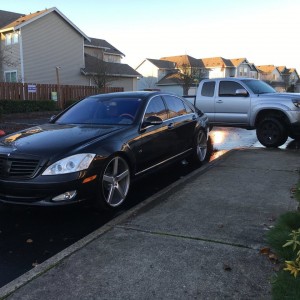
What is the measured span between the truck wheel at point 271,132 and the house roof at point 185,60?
5207cm

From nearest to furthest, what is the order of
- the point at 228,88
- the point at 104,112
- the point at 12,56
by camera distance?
the point at 104,112 → the point at 228,88 → the point at 12,56

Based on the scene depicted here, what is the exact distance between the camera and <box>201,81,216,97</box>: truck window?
1130 cm

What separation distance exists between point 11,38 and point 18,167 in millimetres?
30107

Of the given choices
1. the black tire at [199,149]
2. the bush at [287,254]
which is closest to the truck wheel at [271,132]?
the black tire at [199,149]

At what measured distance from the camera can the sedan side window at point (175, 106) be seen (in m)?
6.94

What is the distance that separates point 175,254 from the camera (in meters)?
3.61

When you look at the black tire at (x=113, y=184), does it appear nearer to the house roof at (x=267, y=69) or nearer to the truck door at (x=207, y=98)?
the truck door at (x=207, y=98)

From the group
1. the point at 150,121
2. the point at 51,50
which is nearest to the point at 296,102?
the point at 150,121

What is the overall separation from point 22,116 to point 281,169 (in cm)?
1664

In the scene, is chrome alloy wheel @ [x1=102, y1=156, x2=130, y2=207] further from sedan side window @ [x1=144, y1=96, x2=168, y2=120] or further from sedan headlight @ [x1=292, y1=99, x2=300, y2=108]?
sedan headlight @ [x1=292, y1=99, x2=300, y2=108]

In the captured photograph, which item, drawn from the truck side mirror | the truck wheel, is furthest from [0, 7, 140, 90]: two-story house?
the truck wheel

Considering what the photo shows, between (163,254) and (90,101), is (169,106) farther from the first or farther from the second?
(163,254)

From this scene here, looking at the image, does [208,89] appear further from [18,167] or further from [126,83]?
[126,83]

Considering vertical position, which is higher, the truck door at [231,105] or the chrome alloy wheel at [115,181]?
the truck door at [231,105]
